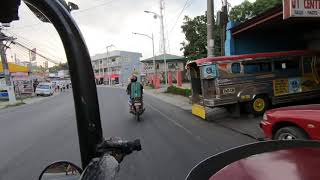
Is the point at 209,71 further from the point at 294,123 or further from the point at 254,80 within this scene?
the point at 294,123

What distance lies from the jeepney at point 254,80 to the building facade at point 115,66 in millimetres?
87143

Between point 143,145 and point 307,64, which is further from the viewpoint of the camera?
point 307,64

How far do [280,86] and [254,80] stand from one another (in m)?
1.26

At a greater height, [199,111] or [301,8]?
[301,8]

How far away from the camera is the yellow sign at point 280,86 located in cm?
1579

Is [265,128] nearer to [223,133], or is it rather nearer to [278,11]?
[223,133]

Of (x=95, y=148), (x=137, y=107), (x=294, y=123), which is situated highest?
(x=95, y=148)

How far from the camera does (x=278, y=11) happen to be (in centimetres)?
1436

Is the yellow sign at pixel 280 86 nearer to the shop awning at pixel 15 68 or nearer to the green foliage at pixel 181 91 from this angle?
the green foliage at pixel 181 91

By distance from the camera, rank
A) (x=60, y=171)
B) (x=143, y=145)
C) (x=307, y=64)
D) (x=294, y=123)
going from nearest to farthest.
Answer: (x=60, y=171), (x=294, y=123), (x=143, y=145), (x=307, y=64)

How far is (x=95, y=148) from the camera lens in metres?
2.45

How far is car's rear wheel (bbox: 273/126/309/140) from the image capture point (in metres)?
7.10

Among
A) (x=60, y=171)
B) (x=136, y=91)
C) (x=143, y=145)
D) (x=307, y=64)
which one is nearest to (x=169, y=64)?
(x=307, y=64)

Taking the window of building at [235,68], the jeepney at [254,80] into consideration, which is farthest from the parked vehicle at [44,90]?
the window of building at [235,68]
